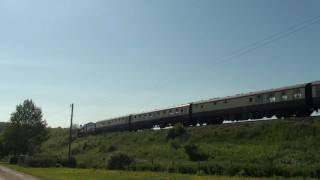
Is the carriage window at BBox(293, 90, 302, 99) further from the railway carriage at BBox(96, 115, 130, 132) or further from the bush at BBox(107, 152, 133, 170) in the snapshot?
the railway carriage at BBox(96, 115, 130, 132)

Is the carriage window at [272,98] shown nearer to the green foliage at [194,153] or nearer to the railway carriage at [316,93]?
the railway carriage at [316,93]

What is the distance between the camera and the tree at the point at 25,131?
92875mm

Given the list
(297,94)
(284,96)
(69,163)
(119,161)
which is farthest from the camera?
(69,163)

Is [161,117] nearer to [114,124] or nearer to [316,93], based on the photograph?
[114,124]

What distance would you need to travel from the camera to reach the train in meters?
49.4

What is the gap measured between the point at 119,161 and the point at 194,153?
29.2 ft

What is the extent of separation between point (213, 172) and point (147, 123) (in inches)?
1536

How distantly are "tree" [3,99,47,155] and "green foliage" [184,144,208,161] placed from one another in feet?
155

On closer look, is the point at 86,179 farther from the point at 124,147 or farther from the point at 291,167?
the point at 124,147

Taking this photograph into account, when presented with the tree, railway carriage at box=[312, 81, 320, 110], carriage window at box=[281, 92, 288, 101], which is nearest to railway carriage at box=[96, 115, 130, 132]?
the tree

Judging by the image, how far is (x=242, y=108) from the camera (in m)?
57.8

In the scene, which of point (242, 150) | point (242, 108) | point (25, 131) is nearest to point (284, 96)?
point (242, 108)

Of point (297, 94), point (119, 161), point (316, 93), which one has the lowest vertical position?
point (119, 161)

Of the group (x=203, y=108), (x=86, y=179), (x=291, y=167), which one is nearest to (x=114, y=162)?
(x=203, y=108)
